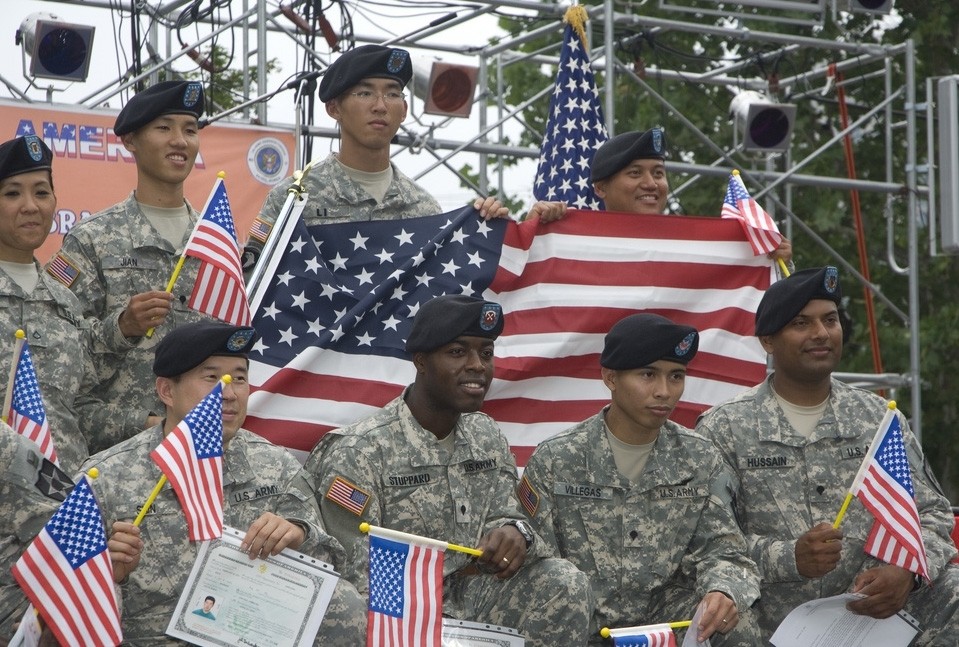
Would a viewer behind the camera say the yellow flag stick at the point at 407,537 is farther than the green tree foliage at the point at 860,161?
No

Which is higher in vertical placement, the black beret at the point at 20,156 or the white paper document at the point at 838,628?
the black beret at the point at 20,156

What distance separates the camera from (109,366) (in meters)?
6.96

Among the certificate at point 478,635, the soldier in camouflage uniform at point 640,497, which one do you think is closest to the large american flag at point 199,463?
the certificate at point 478,635

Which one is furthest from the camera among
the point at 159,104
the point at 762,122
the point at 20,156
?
the point at 762,122

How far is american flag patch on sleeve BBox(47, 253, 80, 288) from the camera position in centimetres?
696

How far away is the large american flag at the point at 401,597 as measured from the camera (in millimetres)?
5766

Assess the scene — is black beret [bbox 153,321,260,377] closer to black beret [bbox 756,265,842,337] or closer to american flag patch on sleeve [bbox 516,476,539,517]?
american flag patch on sleeve [bbox 516,476,539,517]

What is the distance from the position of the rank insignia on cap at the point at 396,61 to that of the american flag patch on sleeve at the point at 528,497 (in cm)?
231

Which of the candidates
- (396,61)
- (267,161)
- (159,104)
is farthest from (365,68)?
(267,161)

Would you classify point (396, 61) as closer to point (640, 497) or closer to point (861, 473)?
point (640, 497)

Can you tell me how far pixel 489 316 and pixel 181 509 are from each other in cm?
148

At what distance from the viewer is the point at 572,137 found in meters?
8.96

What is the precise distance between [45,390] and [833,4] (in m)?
7.55

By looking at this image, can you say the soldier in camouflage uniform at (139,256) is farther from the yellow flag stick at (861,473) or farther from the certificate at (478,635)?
the yellow flag stick at (861,473)
